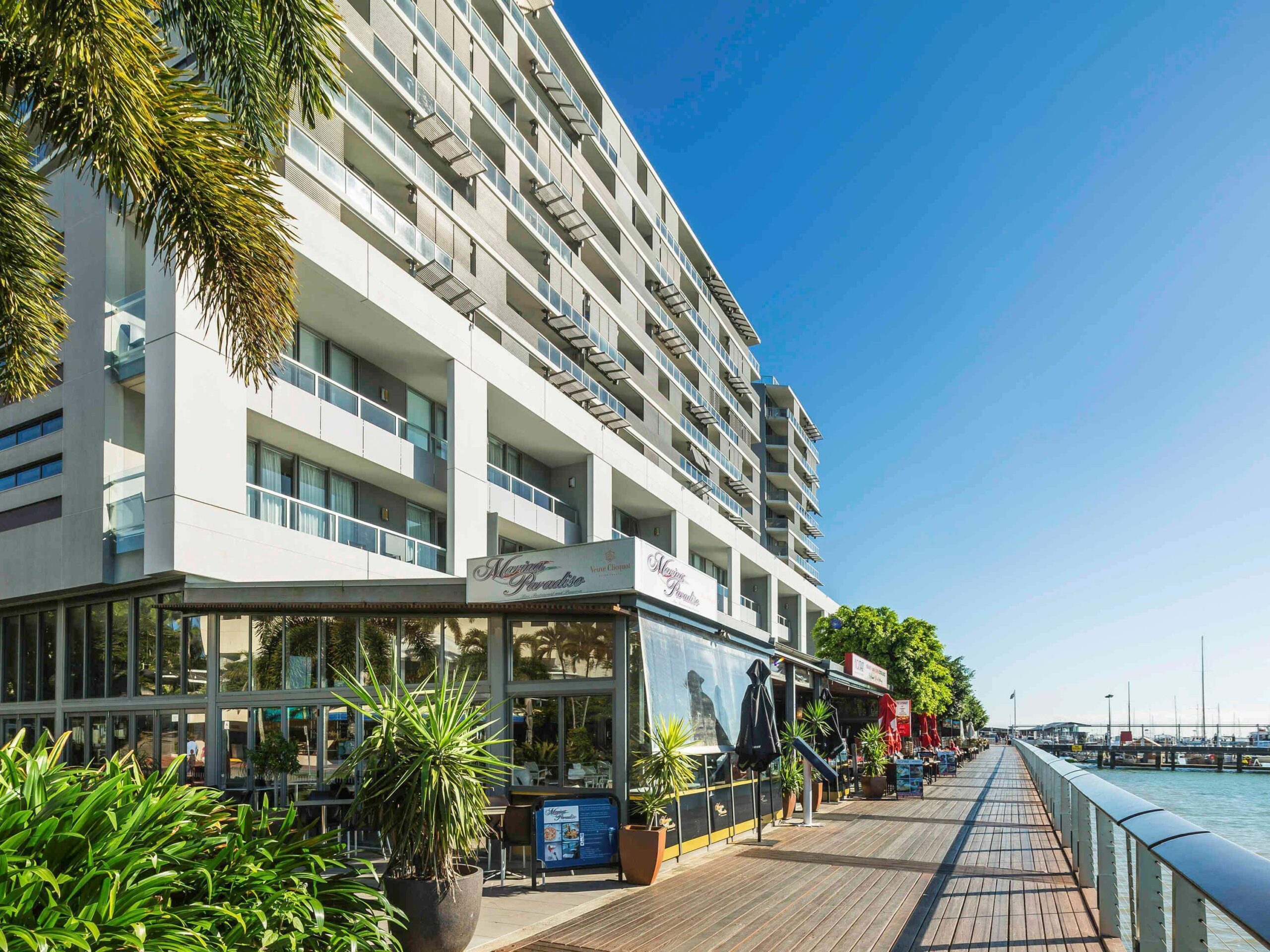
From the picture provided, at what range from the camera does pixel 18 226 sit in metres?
9.62

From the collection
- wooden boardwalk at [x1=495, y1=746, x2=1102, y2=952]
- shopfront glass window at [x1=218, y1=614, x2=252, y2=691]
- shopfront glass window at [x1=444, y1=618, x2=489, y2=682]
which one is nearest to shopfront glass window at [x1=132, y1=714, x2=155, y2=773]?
shopfront glass window at [x1=218, y1=614, x2=252, y2=691]

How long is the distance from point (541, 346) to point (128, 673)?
18.0 meters

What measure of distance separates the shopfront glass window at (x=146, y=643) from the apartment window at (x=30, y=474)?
3.40m

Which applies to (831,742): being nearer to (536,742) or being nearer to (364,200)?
(536,742)

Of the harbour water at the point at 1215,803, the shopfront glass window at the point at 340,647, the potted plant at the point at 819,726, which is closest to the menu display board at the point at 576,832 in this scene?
the shopfront glass window at the point at 340,647

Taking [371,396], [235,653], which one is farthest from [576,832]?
[371,396]

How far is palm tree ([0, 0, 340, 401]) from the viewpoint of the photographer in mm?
7422

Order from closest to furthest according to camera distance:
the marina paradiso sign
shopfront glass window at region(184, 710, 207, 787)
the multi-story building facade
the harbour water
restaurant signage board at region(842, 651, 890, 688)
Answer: the harbour water < the marina paradiso sign < shopfront glass window at region(184, 710, 207, 787) < the multi-story building facade < restaurant signage board at region(842, 651, 890, 688)

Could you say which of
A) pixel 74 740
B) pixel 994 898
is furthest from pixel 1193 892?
pixel 74 740

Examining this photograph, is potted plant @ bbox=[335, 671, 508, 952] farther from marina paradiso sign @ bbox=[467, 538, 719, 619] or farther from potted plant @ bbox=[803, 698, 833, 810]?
potted plant @ bbox=[803, 698, 833, 810]

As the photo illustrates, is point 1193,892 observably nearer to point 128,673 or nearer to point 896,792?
point 128,673

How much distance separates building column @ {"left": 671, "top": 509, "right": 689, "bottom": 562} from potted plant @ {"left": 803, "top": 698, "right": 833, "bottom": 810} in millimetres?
17870

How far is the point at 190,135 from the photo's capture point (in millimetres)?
8188

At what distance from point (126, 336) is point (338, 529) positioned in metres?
6.08
